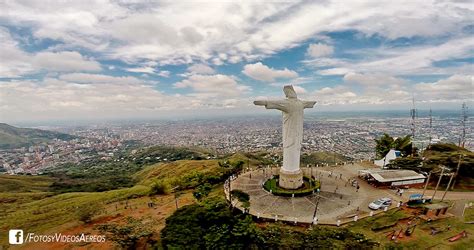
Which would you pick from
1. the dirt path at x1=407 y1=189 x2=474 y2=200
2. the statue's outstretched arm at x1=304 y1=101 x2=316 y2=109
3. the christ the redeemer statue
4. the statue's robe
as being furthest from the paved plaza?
the statue's outstretched arm at x1=304 y1=101 x2=316 y2=109

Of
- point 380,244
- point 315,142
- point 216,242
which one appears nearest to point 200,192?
point 216,242

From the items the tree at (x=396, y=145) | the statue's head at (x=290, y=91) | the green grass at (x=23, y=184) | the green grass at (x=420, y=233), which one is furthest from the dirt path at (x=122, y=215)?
the green grass at (x=23, y=184)

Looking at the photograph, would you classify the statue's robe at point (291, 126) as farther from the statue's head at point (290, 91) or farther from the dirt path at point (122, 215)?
the dirt path at point (122, 215)

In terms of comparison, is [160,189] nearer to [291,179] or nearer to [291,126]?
[291,179]

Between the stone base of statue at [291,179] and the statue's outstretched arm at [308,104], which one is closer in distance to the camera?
the stone base of statue at [291,179]

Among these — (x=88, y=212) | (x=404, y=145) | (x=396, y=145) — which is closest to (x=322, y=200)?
(x=396, y=145)

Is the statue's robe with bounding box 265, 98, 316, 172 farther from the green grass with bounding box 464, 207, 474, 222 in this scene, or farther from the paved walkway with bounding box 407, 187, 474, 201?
the green grass with bounding box 464, 207, 474, 222
